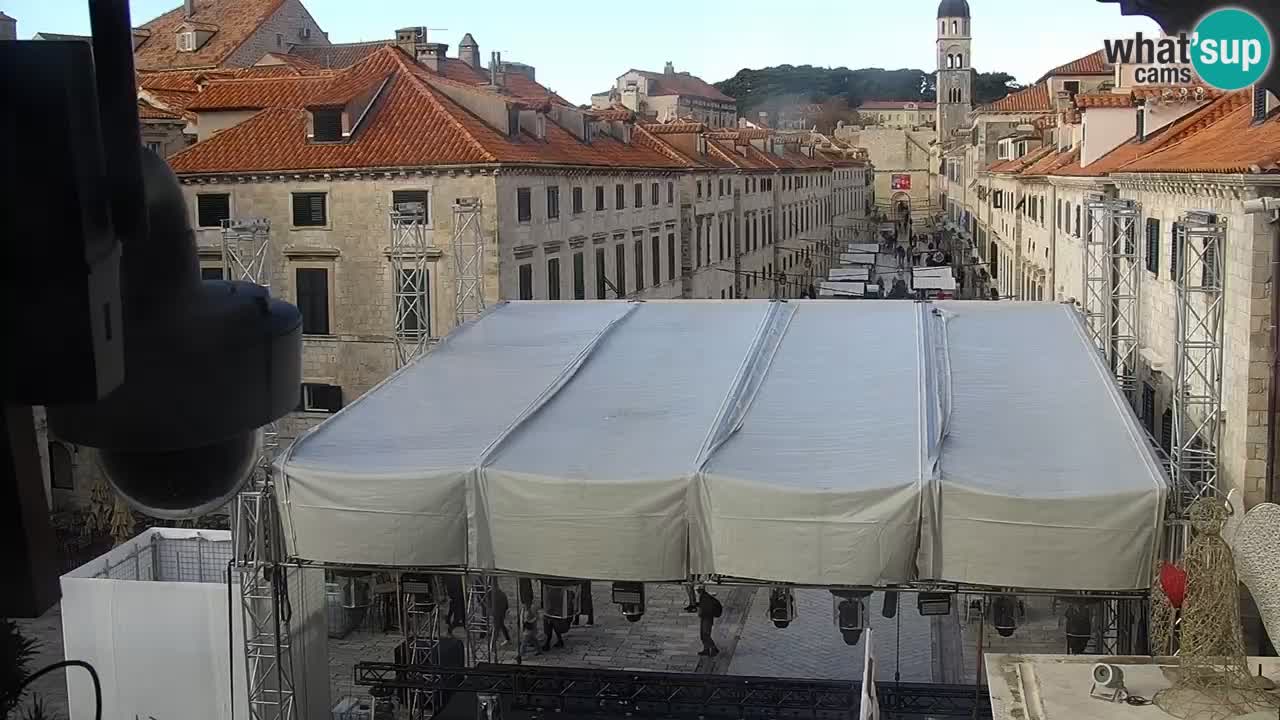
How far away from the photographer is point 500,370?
1334 cm

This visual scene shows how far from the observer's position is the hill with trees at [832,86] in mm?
130875

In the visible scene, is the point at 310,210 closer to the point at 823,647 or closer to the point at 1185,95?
the point at 823,647

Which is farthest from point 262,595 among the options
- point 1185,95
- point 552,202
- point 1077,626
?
point 1185,95

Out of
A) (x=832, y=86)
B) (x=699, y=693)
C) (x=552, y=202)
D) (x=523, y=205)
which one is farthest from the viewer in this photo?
(x=832, y=86)

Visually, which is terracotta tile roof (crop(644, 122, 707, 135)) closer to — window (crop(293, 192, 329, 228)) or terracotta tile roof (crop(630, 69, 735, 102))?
window (crop(293, 192, 329, 228))

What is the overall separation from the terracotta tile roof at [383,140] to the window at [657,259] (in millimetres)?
6713

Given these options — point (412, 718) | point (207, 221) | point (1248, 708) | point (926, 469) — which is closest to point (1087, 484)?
point (926, 469)

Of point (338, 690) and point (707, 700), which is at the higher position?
point (707, 700)

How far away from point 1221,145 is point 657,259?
20130 mm

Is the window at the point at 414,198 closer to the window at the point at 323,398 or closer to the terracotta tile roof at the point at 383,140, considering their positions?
the terracotta tile roof at the point at 383,140

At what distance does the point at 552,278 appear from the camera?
25.4 meters

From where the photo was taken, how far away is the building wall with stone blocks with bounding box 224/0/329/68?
41969 millimetres

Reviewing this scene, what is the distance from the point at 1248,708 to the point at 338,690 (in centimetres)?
1096

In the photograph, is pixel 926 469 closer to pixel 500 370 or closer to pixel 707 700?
pixel 707 700
